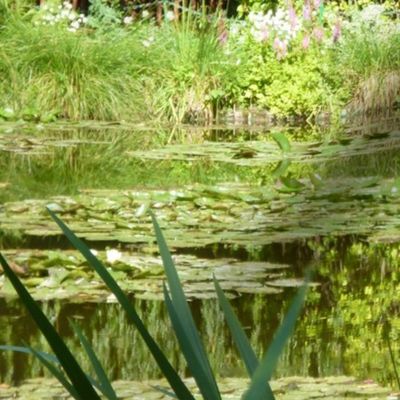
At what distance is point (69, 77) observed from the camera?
12273 millimetres

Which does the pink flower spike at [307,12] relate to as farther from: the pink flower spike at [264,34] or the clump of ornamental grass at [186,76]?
the clump of ornamental grass at [186,76]

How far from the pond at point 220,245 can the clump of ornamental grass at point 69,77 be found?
267cm

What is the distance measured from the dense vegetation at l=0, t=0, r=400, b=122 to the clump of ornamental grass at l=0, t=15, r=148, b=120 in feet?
0.04

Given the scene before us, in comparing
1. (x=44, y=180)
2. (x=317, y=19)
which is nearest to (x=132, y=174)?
(x=44, y=180)

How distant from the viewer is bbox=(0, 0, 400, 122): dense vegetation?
1235cm

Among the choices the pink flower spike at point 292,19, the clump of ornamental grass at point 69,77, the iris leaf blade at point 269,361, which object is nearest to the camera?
the iris leaf blade at point 269,361

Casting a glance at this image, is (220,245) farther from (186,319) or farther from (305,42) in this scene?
(305,42)

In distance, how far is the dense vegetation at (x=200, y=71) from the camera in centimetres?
1235

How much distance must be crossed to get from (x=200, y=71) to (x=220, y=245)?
6.81 metres

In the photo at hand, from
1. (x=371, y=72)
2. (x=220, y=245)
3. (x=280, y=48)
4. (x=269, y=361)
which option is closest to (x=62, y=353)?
(x=269, y=361)

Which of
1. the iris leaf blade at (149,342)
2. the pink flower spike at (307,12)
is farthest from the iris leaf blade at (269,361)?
the pink flower spike at (307,12)

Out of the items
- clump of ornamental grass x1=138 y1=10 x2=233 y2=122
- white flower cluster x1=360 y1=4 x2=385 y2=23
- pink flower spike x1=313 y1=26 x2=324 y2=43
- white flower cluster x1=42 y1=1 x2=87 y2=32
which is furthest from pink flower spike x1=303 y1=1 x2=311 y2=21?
white flower cluster x1=42 y1=1 x2=87 y2=32

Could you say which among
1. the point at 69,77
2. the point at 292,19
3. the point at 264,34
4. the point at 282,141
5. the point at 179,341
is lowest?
the point at 282,141

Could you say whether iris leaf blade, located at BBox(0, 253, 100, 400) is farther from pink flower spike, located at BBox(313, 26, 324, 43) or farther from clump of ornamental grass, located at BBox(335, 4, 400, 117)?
pink flower spike, located at BBox(313, 26, 324, 43)
